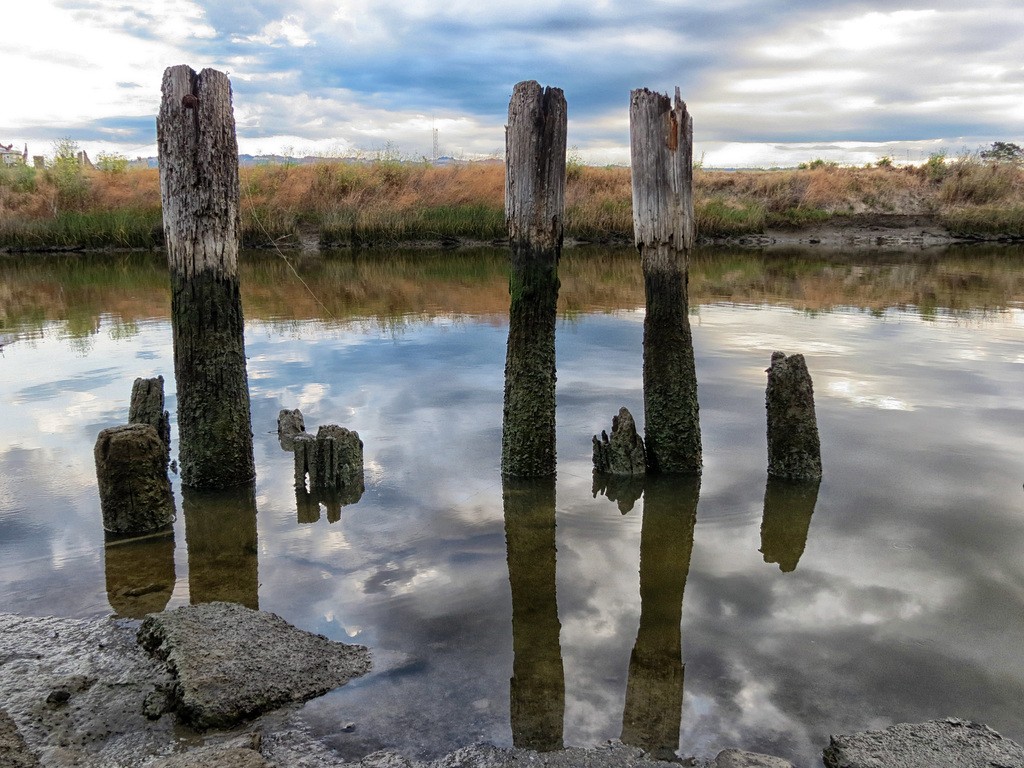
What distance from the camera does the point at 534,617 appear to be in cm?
430

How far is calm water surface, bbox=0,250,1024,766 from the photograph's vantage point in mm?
3561

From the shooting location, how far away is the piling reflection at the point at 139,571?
14.4 ft

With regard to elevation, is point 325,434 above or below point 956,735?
above

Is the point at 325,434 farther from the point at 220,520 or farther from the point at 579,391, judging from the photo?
the point at 579,391

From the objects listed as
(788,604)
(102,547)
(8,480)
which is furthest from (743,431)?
(8,480)

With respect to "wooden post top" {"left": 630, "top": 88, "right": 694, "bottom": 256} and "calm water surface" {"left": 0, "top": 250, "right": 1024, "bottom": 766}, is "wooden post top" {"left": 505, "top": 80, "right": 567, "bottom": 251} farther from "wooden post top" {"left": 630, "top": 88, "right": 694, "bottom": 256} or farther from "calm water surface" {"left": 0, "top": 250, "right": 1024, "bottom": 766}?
"calm water surface" {"left": 0, "top": 250, "right": 1024, "bottom": 766}

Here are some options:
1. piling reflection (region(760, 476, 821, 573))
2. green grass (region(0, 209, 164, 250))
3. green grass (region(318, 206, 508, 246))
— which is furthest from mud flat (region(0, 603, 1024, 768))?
green grass (region(0, 209, 164, 250))

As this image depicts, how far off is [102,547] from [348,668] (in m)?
2.32

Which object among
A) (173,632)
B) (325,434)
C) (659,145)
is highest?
(659,145)

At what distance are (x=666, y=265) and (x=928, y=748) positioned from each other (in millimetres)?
3852

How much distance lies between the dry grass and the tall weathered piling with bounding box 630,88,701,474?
2227 centimetres

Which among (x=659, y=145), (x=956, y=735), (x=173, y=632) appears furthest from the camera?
(x=659, y=145)

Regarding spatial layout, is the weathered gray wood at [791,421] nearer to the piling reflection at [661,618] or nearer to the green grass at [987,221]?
the piling reflection at [661,618]

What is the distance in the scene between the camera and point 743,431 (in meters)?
7.52
